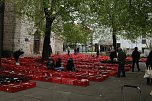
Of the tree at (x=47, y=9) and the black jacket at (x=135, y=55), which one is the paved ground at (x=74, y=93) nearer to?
the black jacket at (x=135, y=55)

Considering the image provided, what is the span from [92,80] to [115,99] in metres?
5.10

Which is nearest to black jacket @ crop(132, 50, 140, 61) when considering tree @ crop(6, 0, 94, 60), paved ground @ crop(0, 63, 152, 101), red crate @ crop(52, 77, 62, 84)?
tree @ crop(6, 0, 94, 60)

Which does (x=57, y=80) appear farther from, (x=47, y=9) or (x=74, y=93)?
(x=47, y=9)

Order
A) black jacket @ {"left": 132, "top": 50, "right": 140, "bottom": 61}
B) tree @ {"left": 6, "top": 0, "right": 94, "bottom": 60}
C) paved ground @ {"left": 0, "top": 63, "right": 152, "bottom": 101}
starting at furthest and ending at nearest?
tree @ {"left": 6, "top": 0, "right": 94, "bottom": 60}, black jacket @ {"left": 132, "top": 50, "right": 140, "bottom": 61}, paved ground @ {"left": 0, "top": 63, "right": 152, "bottom": 101}

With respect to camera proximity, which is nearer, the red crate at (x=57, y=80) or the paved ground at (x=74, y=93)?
the paved ground at (x=74, y=93)

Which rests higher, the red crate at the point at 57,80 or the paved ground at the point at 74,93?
the red crate at the point at 57,80

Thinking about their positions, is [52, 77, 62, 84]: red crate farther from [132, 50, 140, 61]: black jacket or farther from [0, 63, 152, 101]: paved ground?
[132, 50, 140, 61]: black jacket

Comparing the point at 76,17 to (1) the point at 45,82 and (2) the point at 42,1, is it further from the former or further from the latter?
(1) the point at 45,82

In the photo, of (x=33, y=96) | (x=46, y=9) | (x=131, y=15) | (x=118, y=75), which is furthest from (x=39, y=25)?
(x=33, y=96)

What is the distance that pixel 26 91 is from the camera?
42.4 ft

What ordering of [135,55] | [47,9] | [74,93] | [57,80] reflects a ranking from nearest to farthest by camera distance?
1. [74,93]
2. [57,80]
3. [135,55]
4. [47,9]

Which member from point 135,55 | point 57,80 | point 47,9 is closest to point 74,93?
point 57,80

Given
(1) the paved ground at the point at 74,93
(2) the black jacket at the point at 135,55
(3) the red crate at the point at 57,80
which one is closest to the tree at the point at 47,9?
(2) the black jacket at the point at 135,55

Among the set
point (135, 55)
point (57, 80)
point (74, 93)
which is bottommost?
point (74, 93)
